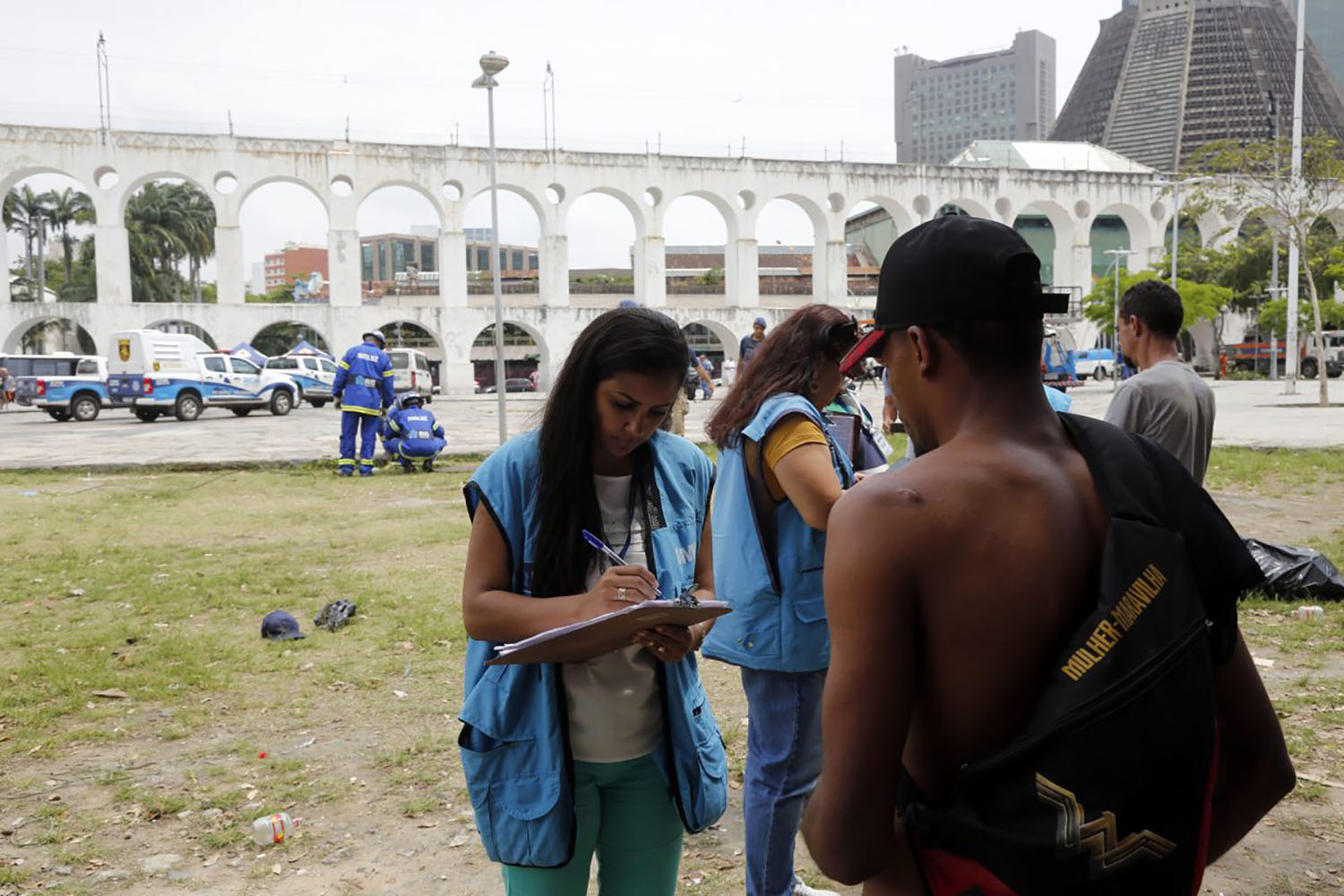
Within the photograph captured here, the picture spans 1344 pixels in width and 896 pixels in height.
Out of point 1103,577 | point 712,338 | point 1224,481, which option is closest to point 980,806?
point 1103,577

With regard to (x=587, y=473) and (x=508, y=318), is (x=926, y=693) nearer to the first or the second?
(x=587, y=473)

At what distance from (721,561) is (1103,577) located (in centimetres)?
144

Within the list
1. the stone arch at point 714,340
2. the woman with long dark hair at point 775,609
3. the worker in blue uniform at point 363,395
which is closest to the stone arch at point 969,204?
the stone arch at point 714,340

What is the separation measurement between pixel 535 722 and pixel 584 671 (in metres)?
0.13

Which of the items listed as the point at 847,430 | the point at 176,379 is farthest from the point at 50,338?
the point at 847,430

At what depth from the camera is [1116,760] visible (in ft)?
3.38

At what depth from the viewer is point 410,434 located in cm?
1243

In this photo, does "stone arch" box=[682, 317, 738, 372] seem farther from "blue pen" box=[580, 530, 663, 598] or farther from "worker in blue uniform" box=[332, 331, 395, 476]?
"blue pen" box=[580, 530, 663, 598]

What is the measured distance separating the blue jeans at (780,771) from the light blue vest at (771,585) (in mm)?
65

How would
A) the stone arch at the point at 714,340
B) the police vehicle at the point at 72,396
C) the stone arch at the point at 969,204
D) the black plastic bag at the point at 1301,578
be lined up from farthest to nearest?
the stone arch at the point at 969,204 < the stone arch at the point at 714,340 < the police vehicle at the point at 72,396 < the black plastic bag at the point at 1301,578

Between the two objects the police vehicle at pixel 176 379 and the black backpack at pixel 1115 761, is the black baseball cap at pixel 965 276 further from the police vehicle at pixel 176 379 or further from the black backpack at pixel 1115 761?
the police vehicle at pixel 176 379

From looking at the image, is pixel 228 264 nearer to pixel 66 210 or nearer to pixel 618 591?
pixel 66 210

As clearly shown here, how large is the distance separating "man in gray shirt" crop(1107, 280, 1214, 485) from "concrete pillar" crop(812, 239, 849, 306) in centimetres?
3952

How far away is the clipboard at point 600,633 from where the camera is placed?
164 cm
